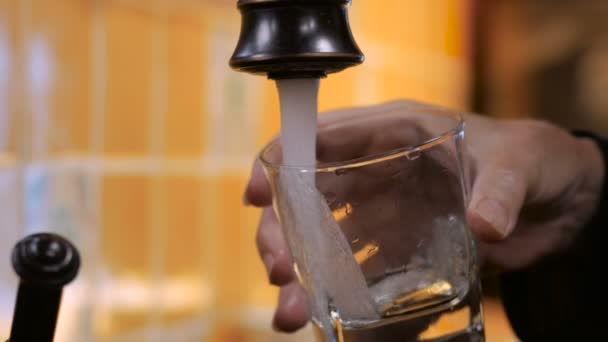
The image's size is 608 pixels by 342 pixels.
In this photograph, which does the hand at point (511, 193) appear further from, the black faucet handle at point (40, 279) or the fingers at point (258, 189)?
the black faucet handle at point (40, 279)

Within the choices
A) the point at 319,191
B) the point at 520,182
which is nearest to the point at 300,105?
the point at 319,191

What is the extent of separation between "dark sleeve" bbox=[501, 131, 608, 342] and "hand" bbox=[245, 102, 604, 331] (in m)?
0.03

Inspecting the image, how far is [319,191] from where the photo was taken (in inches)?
12.6

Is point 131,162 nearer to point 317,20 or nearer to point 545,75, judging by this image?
point 317,20

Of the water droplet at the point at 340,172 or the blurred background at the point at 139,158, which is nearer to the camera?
the water droplet at the point at 340,172

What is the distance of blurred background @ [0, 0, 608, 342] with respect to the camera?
0.56 metres

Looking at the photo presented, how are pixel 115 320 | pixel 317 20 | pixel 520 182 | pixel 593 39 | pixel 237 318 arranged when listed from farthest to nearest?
pixel 593 39
pixel 237 318
pixel 115 320
pixel 520 182
pixel 317 20

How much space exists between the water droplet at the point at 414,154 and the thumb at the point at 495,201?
2.0 inches

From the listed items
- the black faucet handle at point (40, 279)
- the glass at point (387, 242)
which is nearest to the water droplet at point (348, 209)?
the glass at point (387, 242)

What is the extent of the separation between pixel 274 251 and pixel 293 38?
24 cm

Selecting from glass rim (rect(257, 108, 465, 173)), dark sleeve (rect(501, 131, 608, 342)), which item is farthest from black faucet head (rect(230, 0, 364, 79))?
dark sleeve (rect(501, 131, 608, 342))

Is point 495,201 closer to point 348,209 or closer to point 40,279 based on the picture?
point 348,209

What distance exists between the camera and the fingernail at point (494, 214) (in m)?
0.37

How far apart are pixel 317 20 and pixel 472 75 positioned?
6.20 feet
